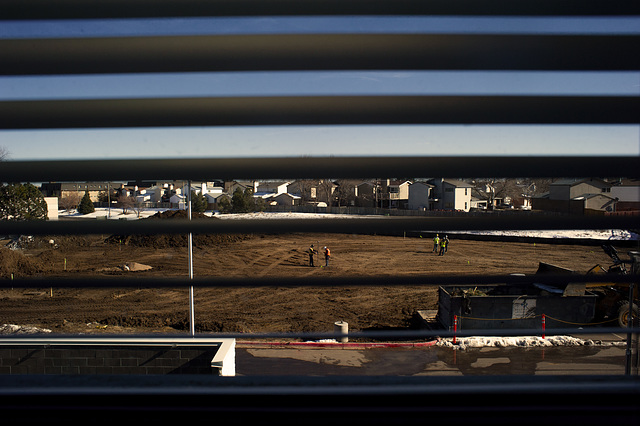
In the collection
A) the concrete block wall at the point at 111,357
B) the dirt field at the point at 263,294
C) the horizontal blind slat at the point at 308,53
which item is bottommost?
the dirt field at the point at 263,294

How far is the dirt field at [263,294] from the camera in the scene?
47.3ft

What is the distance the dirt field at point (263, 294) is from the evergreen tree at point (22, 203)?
8.41 metres

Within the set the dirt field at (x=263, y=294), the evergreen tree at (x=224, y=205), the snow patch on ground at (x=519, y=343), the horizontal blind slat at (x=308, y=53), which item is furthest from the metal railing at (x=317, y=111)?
the snow patch on ground at (x=519, y=343)

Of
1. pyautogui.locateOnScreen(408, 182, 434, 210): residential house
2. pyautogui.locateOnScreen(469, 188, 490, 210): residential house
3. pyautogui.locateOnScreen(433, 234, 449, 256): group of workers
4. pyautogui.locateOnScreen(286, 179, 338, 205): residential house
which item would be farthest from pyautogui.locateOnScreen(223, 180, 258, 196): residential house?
pyautogui.locateOnScreen(433, 234, 449, 256): group of workers

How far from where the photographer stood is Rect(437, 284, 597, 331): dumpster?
1165 centimetres

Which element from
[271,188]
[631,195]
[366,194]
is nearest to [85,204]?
[271,188]

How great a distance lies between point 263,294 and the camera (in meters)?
18.8

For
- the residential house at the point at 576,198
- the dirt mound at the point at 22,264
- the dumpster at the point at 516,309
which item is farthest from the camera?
the dumpster at the point at 516,309

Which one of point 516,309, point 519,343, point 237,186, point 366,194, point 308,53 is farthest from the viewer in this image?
point 519,343

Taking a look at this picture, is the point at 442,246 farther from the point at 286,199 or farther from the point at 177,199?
the point at 286,199

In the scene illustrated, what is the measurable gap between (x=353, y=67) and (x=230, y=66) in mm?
235

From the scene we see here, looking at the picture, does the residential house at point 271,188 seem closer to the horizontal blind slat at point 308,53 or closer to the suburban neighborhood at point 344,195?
the suburban neighborhood at point 344,195

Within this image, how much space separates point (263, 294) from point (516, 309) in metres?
10.7

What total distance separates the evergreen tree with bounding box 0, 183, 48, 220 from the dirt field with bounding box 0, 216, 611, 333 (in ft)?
27.6
